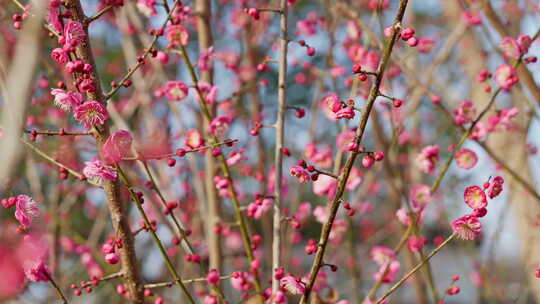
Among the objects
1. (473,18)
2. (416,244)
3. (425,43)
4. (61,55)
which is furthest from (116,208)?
(473,18)

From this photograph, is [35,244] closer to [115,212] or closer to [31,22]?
[115,212]

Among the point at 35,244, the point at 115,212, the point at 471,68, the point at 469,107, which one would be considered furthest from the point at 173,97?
the point at 471,68

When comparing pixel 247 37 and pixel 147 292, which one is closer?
pixel 147 292

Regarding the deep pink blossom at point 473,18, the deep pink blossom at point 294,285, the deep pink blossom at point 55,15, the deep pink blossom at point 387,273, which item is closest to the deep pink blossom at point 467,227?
the deep pink blossom at point 294,285

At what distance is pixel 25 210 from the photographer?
57.2 inches

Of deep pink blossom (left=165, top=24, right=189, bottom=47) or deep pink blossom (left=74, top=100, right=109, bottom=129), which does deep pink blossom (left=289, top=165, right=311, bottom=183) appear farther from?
deep pink blossom (left=165, top=24, right=189, bottom=47)

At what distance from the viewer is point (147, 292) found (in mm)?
1679

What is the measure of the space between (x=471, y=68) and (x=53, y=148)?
3.22 m

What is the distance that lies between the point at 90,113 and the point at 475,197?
979 mm

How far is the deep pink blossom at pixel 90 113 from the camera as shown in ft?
4.41

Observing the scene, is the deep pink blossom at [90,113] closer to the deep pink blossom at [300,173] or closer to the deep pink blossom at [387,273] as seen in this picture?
the deep pink blossom at [300,173]

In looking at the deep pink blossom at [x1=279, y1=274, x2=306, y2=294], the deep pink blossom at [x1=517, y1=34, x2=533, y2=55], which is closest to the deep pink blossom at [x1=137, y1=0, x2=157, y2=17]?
the deep pink blossom at [x1=279, y1=274, x2=306, y2=294]

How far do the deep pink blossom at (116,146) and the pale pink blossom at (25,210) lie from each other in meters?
0.26

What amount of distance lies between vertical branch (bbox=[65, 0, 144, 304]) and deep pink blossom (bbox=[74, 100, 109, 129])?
6 centimetres
